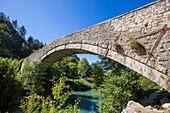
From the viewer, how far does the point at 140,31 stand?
15.8 ft

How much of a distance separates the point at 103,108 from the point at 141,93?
2051mm

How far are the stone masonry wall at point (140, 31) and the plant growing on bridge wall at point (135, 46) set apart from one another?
91 millimetres

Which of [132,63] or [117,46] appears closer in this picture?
[132,63]

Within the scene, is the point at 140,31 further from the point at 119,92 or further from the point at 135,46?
the point at 119,92

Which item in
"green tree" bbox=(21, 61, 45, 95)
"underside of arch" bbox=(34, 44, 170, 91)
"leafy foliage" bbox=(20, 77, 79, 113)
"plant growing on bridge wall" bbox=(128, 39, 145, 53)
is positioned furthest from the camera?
"green tree" bbox=(21, 61, 45, 95)

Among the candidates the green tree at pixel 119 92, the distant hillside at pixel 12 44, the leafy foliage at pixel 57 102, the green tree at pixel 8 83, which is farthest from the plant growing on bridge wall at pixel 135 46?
the distant hillside at pixel 12 44

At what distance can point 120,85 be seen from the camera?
7391mm

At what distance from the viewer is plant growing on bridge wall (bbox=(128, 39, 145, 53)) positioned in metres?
4.70

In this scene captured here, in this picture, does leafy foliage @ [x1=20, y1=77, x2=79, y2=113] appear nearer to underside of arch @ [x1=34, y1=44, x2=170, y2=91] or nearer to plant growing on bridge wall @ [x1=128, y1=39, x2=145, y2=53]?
underside of arch @ [x1=34, y1=44, x2=170, y2=91]

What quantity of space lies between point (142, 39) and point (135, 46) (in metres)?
0.27

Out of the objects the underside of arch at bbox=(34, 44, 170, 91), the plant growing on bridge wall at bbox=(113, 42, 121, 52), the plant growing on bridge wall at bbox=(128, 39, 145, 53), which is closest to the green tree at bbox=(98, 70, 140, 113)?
the underside of arch at bbox=(34, 44, 170, 91)

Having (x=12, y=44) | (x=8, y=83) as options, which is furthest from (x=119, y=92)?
(x=12, y=44)

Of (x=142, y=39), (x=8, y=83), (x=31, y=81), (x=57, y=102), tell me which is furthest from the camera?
(x=31, y=81)

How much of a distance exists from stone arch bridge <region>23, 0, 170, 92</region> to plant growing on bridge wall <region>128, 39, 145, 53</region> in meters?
0.03
